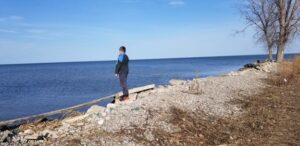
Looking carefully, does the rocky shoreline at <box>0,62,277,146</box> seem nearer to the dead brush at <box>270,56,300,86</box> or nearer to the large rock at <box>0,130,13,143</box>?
the large rock at <box>0,130,13,143</box>

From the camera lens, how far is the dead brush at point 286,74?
18828 millimetres

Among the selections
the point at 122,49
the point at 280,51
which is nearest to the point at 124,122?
the point at 122,49

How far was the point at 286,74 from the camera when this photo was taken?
21312 millimetres

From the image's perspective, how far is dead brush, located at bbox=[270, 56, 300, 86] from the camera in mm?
18828

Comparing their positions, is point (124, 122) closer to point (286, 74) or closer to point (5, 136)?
point (5, 136)

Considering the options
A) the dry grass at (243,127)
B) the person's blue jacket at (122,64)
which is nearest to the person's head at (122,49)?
the person's blue jacket at (122,64)

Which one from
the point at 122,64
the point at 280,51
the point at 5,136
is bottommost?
the point at 5,136

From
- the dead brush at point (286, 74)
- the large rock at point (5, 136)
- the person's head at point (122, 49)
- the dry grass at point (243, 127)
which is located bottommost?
the dry grass at point (243, 127)

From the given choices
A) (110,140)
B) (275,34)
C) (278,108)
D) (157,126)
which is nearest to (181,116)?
(157,126)

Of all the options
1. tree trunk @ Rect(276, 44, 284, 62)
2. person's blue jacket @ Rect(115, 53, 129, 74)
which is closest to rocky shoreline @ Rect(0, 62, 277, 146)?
person's blue jacket @ Rect(115, 53, 129, 74)

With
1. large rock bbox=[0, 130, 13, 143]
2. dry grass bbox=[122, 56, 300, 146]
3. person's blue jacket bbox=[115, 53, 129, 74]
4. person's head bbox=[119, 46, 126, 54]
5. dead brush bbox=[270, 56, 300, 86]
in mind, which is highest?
person's head bbox=[119, 46, 126, 54]

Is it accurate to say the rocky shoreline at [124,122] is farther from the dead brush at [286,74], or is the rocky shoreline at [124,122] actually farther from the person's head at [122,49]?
the dead brush at [286,74]

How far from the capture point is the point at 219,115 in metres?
10.5

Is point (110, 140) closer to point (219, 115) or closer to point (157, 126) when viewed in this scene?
point (157, 126)
